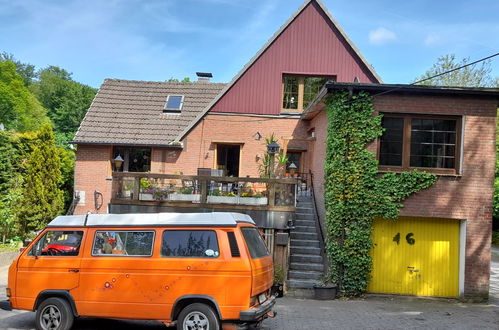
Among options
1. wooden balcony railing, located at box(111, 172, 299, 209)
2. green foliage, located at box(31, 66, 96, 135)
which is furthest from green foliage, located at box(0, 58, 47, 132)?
wooden balcony railing, located at box(111, 172, 299, 209)

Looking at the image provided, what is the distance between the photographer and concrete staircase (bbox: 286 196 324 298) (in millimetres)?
12227

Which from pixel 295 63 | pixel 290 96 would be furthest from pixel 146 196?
pixel 295 63

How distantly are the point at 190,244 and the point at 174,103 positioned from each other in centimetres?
1347

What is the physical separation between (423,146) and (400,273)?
345 cm

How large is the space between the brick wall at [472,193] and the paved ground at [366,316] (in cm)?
102

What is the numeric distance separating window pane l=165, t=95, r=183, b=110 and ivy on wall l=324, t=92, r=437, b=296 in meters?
9.52

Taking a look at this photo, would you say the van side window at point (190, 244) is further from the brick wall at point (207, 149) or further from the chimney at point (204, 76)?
the chimney at point (204, 76)

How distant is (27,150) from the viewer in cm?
2394

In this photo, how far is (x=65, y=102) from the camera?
171 ft

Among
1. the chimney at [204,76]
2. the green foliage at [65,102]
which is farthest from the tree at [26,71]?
the chimney at [204,76]

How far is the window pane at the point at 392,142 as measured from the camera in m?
12.3

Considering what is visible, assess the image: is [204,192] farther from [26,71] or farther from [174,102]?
[26,71]

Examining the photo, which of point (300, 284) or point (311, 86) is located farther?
point (311, 86)

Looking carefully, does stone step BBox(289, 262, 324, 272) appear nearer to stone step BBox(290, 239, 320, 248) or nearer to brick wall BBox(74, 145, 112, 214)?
stone step BBox(290, 239, 320, 248)
